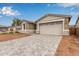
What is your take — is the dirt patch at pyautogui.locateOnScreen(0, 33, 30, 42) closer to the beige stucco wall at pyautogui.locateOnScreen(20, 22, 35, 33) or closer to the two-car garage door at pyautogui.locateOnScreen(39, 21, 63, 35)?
the beige stucco wall at pyautogui.locateOnScreen(20, 22, 35, 33)

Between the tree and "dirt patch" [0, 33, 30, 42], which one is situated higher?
the tree

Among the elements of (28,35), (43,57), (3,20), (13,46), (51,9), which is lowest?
(43,57)

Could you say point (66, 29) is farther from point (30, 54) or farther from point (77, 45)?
point (30, 54)

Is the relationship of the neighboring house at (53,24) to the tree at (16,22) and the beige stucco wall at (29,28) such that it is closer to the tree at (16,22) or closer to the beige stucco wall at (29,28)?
the beige stucco wall at (29,28)

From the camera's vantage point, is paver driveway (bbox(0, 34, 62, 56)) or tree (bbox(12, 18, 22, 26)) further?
tree (bbox(12, 18, 22, 26))

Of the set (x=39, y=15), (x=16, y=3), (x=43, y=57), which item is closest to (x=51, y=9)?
(x=39, y=15)

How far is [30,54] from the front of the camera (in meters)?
3.45

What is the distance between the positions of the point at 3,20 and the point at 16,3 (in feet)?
1.58

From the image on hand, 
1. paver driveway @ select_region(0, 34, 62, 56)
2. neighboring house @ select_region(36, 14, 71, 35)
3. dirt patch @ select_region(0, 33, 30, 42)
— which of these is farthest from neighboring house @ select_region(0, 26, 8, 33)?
neighboring house @ select_region(36, 14, 71, 35)

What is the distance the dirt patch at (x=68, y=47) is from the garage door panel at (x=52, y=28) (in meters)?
0.22

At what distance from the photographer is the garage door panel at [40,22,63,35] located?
3.64m

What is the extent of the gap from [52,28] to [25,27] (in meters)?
0.63

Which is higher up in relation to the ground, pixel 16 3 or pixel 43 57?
pixel 16 3

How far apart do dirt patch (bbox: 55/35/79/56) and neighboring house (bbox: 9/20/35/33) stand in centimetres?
75
